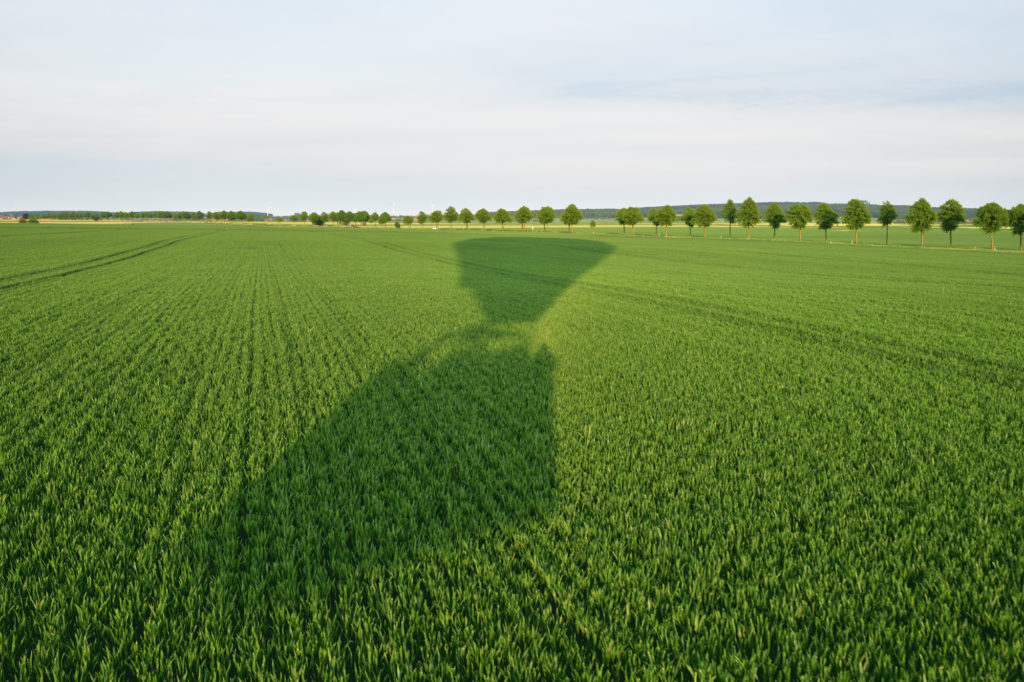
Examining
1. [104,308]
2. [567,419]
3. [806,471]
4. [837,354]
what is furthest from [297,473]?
[104,308]

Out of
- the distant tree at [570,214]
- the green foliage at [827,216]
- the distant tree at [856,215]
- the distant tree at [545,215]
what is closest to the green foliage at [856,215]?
the distant tree at [856,215]

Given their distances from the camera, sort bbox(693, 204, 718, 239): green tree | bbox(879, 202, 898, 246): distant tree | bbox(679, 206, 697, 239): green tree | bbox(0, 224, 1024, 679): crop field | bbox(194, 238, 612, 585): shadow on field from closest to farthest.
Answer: bbox(0, 224, 1024, 679): crop field, bbox(194, 238, 612, 585): shadow on field, bbox(879, 202, 898, 246): distant tree, bbox(693, 204, 718, 239): green tree, bbox(679, 206, 697, 239): green tree

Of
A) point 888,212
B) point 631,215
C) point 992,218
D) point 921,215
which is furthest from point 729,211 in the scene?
point 992,218

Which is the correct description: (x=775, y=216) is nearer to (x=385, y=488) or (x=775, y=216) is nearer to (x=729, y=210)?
(x=729, y=210)

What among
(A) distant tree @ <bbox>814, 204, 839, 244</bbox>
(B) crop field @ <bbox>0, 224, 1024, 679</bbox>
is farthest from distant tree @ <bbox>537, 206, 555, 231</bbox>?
(B) crop field @ <bbox>0, 224, 1024, 679</bbox>

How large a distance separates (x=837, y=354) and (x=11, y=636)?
45.8 feet

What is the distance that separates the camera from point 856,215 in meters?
92.4

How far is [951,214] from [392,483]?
99.8m

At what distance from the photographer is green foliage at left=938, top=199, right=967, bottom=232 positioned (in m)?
78.2

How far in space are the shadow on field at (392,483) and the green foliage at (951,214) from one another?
94901mm

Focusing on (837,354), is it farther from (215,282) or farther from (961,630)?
(215,282)

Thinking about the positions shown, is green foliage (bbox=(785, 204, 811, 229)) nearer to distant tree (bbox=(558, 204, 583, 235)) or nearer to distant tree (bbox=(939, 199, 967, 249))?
distant tree (bbox=(939, 199, 967, 249))

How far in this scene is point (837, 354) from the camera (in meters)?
12.3

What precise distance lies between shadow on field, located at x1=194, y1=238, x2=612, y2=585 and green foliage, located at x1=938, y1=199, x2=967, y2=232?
94901 millimetres
